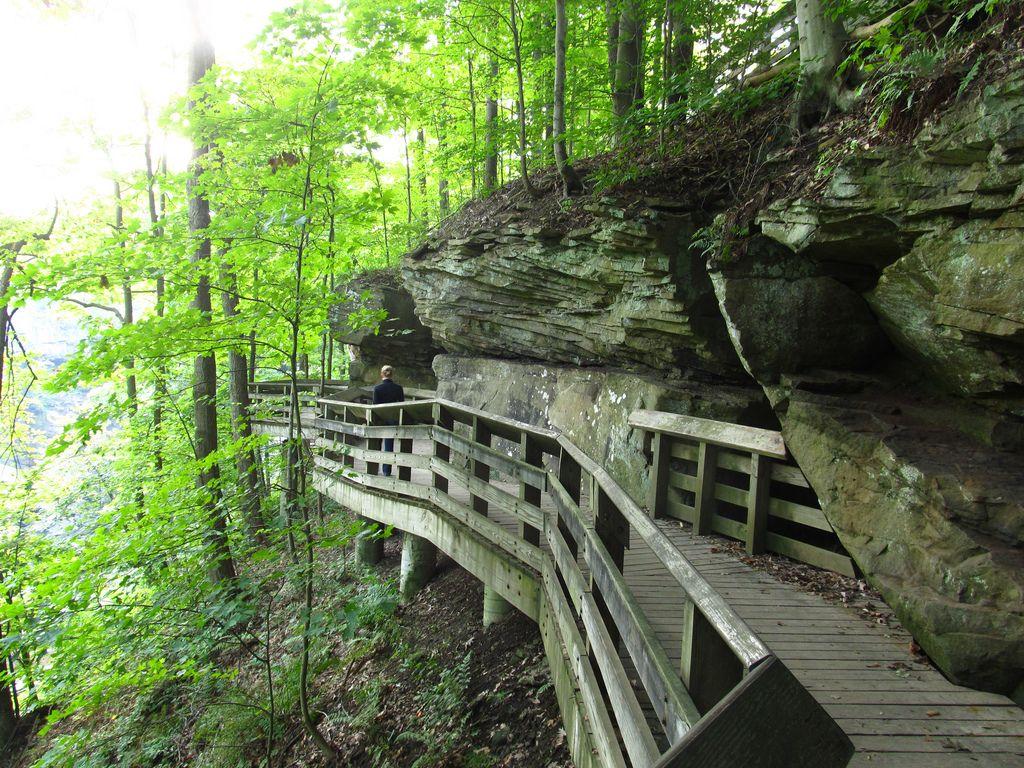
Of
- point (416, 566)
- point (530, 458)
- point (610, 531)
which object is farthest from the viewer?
point (416, 566)

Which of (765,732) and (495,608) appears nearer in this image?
(765,732)

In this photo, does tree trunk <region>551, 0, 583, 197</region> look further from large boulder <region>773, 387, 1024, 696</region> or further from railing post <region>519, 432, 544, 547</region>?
large boulder <region>773, 387, 1024, 696</region>

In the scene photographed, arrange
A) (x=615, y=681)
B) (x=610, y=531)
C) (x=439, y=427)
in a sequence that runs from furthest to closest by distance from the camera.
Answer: (x=439, y=427) < (x=610, y=531) < (x=615, y=681)

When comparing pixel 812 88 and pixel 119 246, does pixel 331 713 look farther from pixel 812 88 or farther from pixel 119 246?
pixel 812 88

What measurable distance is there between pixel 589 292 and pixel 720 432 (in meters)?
3.57

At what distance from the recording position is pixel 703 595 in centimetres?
184

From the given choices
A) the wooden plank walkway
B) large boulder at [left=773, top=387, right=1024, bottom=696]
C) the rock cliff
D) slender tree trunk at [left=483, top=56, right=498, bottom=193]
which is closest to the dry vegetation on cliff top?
the rock cliff

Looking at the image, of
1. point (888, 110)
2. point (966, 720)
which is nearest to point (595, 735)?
point (966, 720)

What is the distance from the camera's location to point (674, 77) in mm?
7434

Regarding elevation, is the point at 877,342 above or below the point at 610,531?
above

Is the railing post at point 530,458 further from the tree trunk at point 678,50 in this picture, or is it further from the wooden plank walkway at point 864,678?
the tree trunk at point 678,50

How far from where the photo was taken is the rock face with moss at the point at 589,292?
6.91 meters

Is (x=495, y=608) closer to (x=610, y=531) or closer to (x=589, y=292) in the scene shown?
(x=610, y=531)

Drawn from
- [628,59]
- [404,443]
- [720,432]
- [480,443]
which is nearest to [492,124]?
[628,59]
